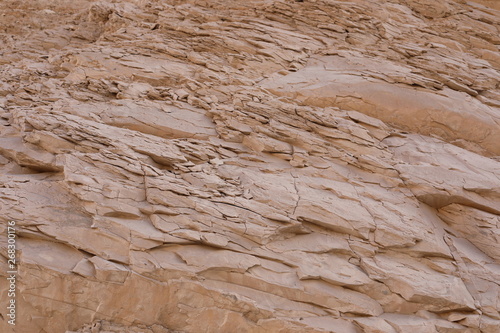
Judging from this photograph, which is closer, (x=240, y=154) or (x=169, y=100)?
(x=240, y=154)

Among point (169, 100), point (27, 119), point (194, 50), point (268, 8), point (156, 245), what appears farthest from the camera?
point (268, 8)

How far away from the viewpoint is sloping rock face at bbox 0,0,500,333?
22.7 feet

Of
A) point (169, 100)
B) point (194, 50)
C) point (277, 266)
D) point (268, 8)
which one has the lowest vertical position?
point (277, 266)

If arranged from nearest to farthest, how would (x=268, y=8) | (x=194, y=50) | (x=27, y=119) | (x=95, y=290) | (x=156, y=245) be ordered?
1. (x=95, y=290)
2. (x=156, y=245)
3. (x=27, y=119)
4. (x=194, y=50)
5. (x=268, y=8)

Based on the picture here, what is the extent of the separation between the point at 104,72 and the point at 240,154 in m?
6.28

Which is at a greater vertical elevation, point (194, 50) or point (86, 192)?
point (194, 50)

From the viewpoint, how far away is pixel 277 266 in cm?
746

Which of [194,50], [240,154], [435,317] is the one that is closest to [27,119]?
[240,154]

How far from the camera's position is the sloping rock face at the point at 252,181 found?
22.7ft

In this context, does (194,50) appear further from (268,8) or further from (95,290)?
(95,290)

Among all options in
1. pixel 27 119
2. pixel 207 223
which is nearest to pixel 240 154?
pixel 207 223

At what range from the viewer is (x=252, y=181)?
8805 mm

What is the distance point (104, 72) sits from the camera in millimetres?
12773

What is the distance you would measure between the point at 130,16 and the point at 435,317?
1580cm
